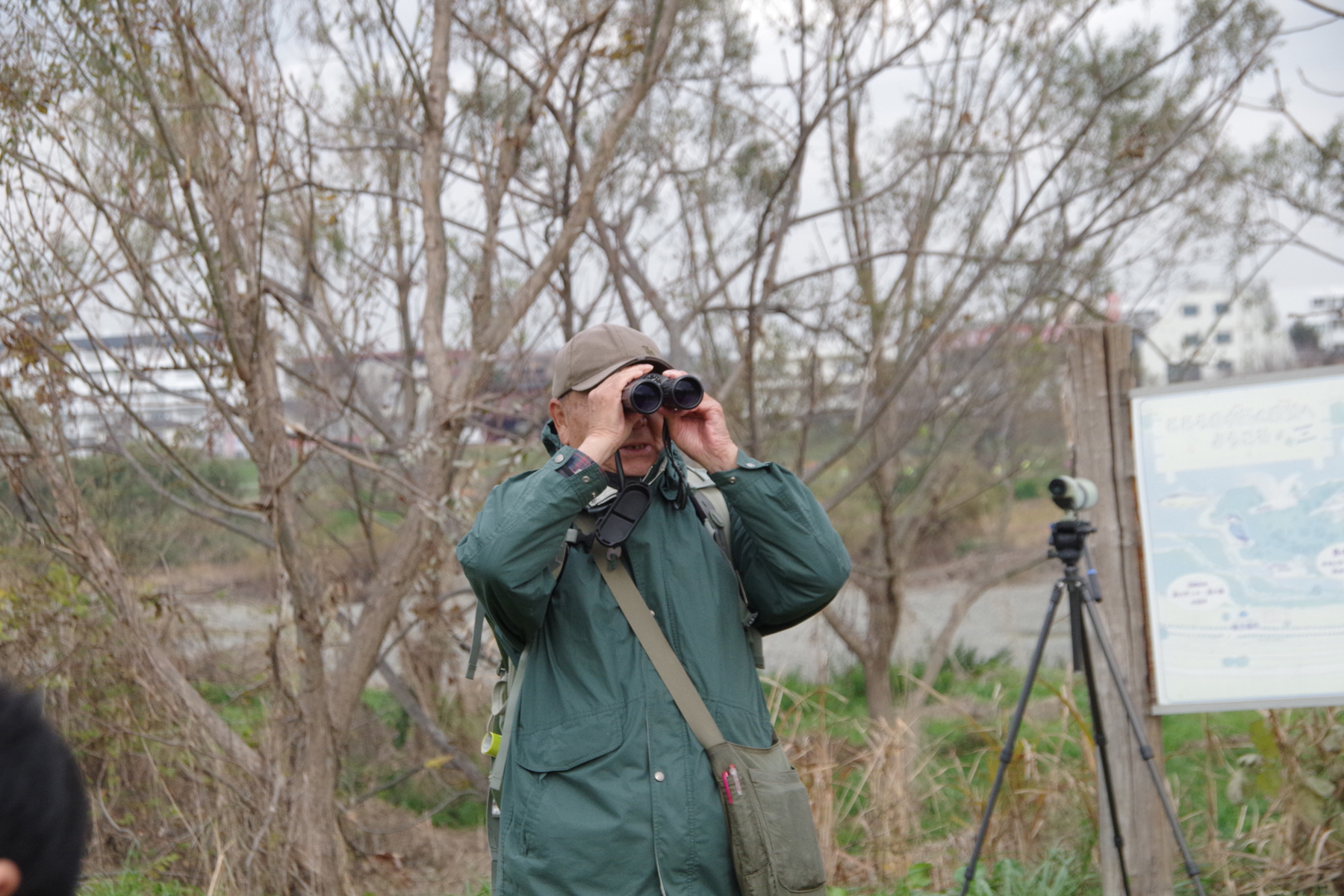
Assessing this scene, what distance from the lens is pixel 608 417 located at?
1.85m

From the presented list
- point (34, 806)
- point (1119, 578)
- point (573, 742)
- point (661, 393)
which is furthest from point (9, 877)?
point (1119, 578)

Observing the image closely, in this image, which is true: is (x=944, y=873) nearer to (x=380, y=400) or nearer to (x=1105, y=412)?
(x=1105, y=412)

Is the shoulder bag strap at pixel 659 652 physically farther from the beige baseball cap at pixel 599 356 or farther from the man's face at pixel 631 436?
the beige baseball cap at pixel 599 356

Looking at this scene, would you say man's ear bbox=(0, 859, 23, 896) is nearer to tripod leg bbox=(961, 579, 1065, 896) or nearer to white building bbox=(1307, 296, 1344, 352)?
tripod leg bbox=(961, 579, 1065, 896)

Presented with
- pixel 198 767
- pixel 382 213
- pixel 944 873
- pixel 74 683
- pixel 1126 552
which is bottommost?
pixel 944 873

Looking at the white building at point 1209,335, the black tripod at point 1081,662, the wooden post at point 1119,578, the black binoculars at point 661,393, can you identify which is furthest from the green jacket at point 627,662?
the white building at point 1209,335

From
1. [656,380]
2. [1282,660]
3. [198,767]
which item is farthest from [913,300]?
[656,380]

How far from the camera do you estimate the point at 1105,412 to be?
334 centimetres

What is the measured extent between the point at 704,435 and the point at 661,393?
0.13 meters

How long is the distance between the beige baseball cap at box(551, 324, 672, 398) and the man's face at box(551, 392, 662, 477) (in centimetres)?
3

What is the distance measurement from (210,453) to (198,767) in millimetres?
1571

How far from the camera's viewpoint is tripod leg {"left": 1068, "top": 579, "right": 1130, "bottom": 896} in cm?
299

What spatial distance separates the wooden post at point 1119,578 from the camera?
10.5 ft

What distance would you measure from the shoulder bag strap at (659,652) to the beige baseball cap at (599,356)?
32 centimetres
